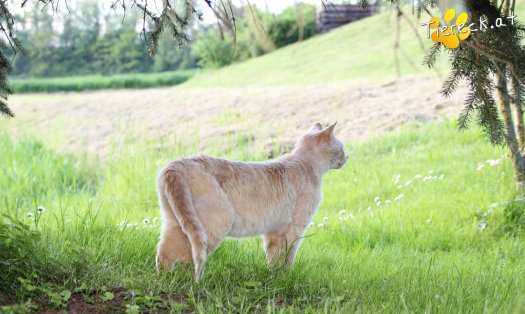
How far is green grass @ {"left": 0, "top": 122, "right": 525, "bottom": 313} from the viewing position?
10.7ft

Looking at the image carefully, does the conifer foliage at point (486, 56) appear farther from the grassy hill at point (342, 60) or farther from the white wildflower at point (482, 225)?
the grassy hill at point (342, 60)

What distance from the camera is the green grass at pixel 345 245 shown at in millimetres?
3258

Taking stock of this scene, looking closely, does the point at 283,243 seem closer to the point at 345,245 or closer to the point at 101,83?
the point at 345,245

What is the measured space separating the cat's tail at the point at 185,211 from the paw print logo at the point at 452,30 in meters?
1.59

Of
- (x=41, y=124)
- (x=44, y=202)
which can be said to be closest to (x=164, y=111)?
(x=41, y=124)

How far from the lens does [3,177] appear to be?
8.49m

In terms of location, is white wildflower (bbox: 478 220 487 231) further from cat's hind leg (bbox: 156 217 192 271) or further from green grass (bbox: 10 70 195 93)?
green grass (bbox: 10 70 195 93)

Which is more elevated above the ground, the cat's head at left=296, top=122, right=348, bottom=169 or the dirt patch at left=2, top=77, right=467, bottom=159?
the cat's head at left=296, top=122, right=348, bottom=169

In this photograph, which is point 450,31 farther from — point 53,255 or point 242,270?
point 53,255

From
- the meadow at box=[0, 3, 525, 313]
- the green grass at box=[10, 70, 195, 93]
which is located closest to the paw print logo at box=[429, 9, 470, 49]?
the meadow at box=[0, 3, 525, 313]

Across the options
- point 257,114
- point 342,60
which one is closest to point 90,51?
point 342,60

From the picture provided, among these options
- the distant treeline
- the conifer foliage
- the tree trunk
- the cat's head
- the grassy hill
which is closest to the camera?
the conifer foliage

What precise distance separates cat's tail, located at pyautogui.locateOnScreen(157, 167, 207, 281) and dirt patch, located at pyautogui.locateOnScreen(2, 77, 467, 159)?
5317 mm

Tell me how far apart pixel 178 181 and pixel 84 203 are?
3.87 m
